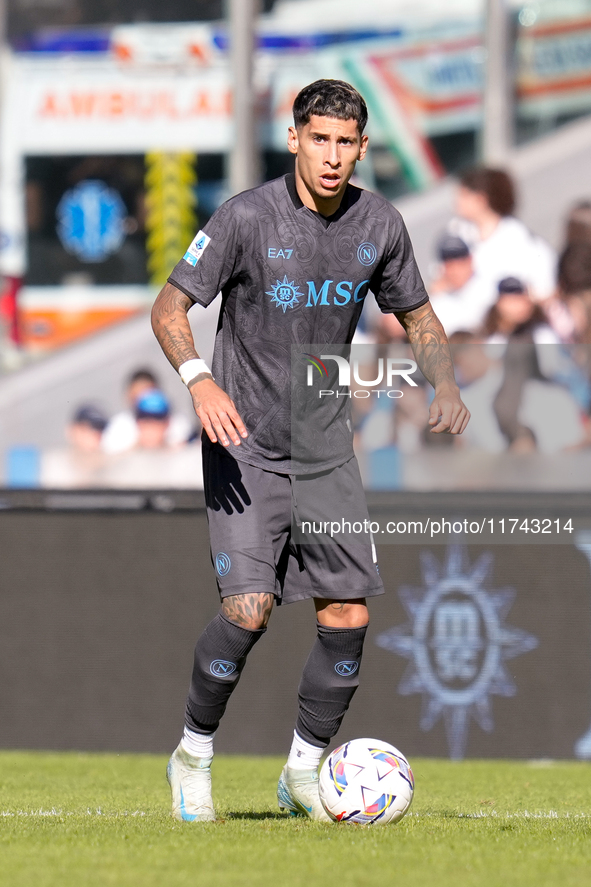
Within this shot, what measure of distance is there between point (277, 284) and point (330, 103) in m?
0.60

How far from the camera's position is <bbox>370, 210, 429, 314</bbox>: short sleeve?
4.73 m

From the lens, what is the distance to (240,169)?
12.2m

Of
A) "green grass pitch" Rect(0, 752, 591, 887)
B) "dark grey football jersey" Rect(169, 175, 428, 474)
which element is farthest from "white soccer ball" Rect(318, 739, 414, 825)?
"dark grey football jersey" Rect(169, 175, 428, 474)

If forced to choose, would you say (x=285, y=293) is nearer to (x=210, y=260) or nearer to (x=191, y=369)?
(x=210, y=260)

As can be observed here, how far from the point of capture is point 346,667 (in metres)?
4.79

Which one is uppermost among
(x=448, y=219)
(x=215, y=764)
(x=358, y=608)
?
(x=448, y=219)

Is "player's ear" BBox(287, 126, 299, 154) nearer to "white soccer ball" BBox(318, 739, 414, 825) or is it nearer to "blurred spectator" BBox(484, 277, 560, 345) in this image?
"white soccer ball" BBox(318, 739, 414, 825)

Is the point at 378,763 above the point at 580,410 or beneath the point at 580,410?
beneath

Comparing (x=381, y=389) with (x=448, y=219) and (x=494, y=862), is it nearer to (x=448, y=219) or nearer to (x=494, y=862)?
(x=448, y=219)

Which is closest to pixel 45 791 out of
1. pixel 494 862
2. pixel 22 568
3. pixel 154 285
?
pixel 22 568

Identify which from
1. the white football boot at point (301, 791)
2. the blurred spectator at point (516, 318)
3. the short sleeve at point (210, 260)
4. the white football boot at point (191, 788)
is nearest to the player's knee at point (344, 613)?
the white football boot at point (301, 791)

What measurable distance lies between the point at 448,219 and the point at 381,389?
3.48 meters

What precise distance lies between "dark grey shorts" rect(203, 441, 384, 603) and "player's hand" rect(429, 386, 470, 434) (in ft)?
1.19

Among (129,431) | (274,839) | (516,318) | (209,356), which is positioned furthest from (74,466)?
(274,839)
